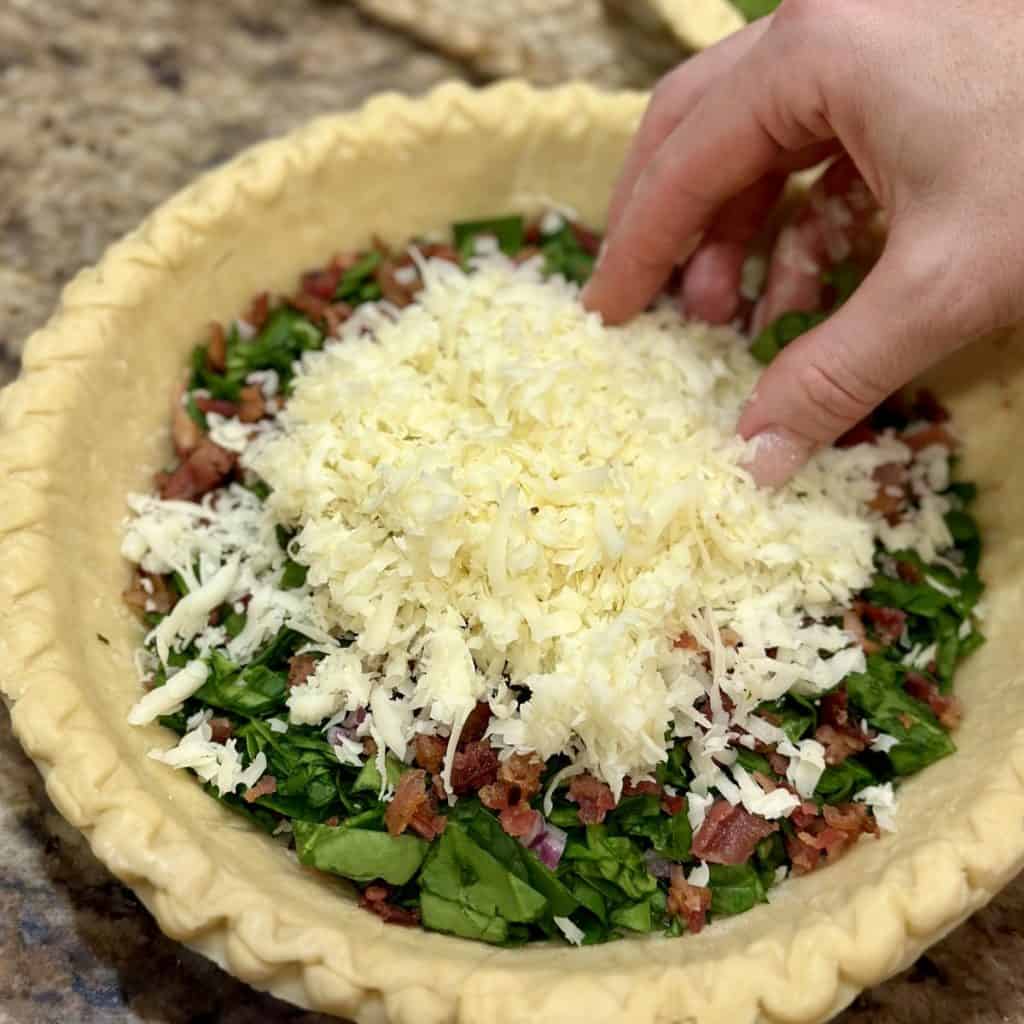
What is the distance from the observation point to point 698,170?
1717mm

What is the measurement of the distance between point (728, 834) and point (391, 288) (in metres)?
1.16

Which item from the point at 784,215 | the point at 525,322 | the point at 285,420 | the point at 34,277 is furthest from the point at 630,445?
the point at 34,277

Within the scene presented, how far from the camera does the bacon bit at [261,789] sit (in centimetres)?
148

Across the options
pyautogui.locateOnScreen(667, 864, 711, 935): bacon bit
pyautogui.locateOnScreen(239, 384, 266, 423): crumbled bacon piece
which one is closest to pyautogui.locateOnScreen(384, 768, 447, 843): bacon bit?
pyautogui.locateOnScreen(667, 864, 711, 935): bacon bit

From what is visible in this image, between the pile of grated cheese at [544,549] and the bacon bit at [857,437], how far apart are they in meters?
0.05

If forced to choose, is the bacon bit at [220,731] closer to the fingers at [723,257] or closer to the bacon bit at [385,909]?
the bacon bit at [385,909]

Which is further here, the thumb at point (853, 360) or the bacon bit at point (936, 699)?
the bacon bit at point (936, 699)

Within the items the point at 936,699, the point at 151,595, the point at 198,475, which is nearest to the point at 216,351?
the point at 198,475

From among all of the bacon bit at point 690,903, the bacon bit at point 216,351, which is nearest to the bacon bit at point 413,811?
the bacon bit at point 690,903

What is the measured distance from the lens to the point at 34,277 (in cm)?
229

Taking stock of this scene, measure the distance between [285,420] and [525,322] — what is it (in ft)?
1.42

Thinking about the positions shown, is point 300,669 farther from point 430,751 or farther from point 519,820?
point 519,820

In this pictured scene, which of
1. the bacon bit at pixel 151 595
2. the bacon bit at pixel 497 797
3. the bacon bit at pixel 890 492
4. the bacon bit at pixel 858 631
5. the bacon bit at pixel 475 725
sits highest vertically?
the bacon bit at pixel 890 492

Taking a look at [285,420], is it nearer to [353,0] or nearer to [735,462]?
[735,462]
